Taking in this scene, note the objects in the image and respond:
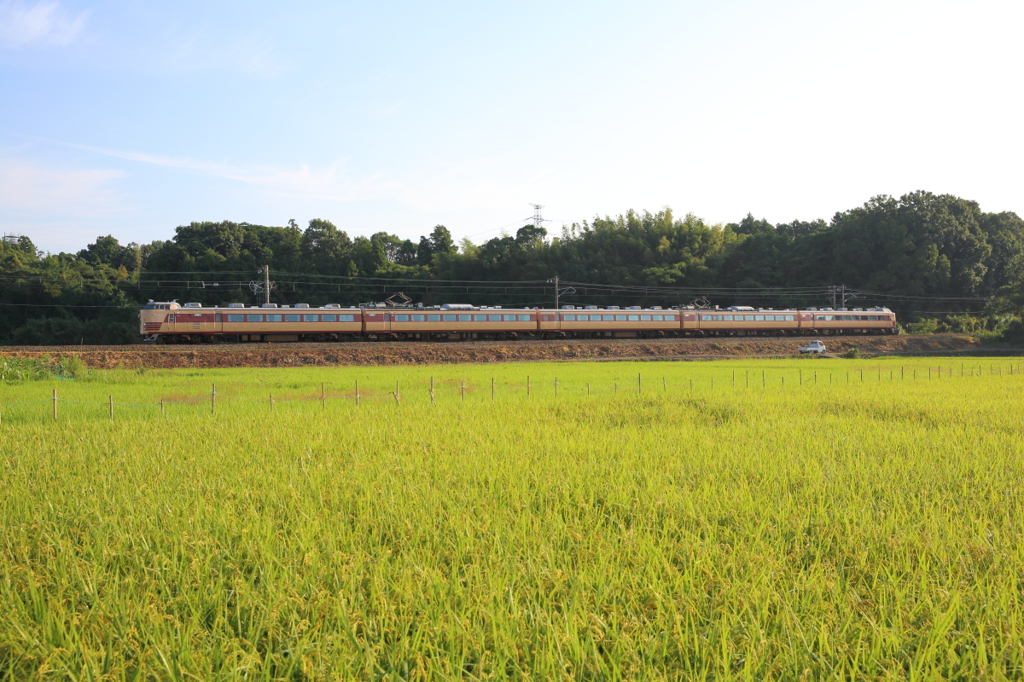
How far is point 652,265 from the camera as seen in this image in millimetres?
62500

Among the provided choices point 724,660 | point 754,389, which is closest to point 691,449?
point 724,660

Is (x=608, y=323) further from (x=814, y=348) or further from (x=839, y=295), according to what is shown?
(x=839, y=295)

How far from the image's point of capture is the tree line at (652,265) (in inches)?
2199

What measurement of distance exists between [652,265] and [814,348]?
24.9m

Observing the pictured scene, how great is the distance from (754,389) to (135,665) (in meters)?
16.0

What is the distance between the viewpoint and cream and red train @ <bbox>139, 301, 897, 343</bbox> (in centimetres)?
3409

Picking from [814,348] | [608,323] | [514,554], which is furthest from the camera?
[608,323]

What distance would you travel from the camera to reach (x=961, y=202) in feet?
200

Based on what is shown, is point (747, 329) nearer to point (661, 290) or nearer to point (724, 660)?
point (661, 290)

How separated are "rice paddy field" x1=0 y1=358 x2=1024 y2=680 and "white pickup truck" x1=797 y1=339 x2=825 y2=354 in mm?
31295

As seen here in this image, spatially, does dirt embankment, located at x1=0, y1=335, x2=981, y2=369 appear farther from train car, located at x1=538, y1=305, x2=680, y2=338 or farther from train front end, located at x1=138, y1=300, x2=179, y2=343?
train front end, located at x1=138, y1=300, x2=179, y2=343

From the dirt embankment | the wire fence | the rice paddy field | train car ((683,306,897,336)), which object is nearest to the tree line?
train car ((683,306,897,336))

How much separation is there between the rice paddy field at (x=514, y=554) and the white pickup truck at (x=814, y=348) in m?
31.3

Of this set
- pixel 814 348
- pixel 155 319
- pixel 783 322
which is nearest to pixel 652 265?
pixel 783 322
